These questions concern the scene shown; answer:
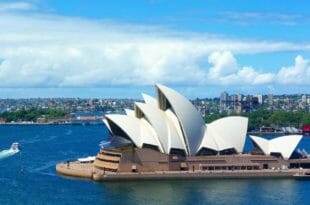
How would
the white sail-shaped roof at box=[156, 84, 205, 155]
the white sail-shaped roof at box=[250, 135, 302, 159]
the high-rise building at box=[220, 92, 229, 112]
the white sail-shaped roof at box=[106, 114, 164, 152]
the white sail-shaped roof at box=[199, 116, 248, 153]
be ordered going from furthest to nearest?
the high-rise building at box=[220, 92, 229, 112]
the white sail-shaped roof at box=[250, 135, 302, 159]
the white sail-shaped roof at box=[199, 116, 248, 153]
the white sail-shaped roof at box=[156, 84, 205, 155]
the white sail-shaped roof at box=[106, 114, 164, 152]

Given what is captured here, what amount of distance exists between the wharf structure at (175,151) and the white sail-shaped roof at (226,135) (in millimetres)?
34

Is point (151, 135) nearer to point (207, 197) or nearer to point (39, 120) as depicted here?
point (207, 197)

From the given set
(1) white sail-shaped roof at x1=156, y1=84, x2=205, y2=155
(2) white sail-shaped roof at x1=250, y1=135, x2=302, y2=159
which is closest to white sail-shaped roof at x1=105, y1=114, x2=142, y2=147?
(1) white sail-shaped roof at x1=156, y1=84, x2=205, y2=155

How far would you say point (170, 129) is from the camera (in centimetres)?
4734

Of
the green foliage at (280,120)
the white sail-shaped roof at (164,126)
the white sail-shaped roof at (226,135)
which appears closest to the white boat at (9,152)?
the white sail-shaped roof at (164,126)

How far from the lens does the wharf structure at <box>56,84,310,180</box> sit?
46.2 m

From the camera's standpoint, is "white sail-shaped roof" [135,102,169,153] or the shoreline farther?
"white sail-shaped roof" [135,102,169,153]

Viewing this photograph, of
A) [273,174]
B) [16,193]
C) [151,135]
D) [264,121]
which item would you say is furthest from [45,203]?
[264,121]

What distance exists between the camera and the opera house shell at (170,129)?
153 ft

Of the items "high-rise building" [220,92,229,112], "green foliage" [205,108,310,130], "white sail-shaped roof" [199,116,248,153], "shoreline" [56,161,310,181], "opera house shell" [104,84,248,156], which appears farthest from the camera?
"high-rise building" [220,92,229,112]

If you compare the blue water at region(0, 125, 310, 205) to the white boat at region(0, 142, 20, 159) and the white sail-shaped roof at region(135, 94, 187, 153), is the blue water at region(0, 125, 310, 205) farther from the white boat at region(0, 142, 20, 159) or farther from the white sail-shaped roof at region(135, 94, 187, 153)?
the white boat at region(0, 142, 20, 159)

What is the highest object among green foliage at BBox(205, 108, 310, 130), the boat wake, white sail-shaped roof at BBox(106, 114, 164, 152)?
green foliage at BBox(205, 108, 310, 130)

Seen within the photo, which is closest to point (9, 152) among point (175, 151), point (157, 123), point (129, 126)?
point (129, 126)

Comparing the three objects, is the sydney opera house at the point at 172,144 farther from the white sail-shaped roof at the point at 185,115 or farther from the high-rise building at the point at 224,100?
the high-rise building at the point at 224,100
